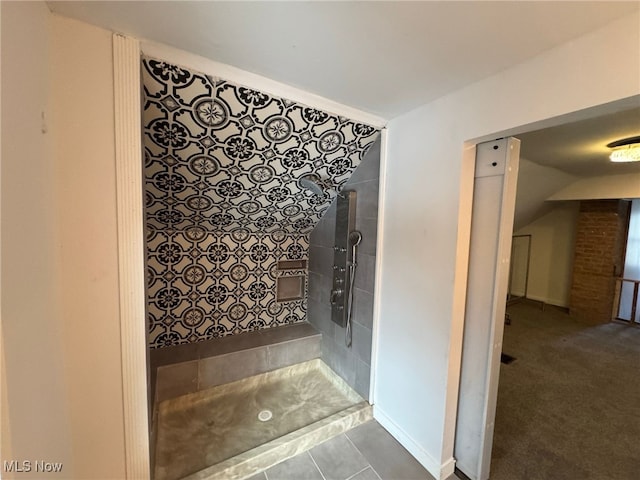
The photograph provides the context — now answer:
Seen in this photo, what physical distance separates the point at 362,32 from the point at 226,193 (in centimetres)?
135

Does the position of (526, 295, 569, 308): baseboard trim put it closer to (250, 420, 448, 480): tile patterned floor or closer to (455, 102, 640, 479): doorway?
(455, 102, 640, 479): doorway

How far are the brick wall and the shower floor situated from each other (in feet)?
15.0

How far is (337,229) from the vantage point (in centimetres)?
217

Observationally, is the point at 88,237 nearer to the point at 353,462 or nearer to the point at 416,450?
the point at 353,462

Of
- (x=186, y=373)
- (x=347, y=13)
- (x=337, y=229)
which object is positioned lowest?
(x=186, y=373)

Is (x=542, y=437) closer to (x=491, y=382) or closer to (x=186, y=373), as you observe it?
(x=491, y=382)

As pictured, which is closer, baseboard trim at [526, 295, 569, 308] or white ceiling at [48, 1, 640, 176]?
white ceiling at [48, 1, 640, 176]

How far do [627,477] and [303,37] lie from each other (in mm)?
2936

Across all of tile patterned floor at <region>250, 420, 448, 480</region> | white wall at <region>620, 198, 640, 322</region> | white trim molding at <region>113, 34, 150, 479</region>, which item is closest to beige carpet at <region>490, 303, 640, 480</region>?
tile patterned floor at <region>250, 420, 448, 480</region>

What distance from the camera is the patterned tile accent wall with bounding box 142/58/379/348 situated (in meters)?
1.29

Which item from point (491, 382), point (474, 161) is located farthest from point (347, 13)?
point (491, 382)

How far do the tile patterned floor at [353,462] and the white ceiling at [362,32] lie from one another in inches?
85.7

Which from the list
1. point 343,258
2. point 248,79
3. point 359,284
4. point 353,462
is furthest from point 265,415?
point 248,79

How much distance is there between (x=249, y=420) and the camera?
185cm
